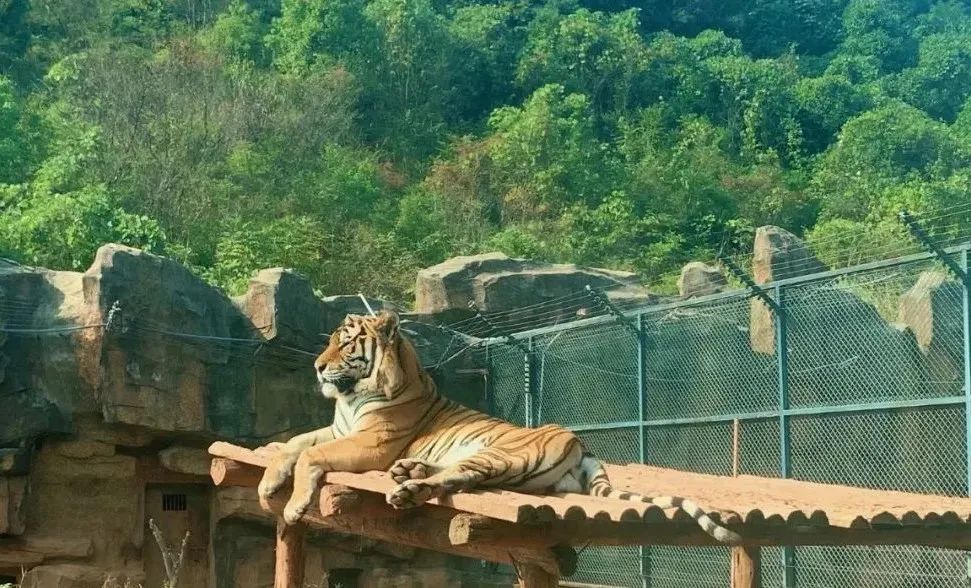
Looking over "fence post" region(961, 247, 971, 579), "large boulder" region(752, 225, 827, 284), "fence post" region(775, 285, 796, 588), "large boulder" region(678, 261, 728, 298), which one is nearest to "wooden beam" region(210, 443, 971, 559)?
"fence post" region(961, 247, 971, 579)

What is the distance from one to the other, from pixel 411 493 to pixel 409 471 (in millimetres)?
294

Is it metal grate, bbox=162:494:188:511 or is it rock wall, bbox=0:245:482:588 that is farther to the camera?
metal grate, bbox=162:494:188:511

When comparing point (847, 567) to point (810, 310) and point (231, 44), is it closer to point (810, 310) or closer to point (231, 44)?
point (810, 310)

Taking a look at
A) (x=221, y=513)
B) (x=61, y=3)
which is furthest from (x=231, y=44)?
(x=221, y=513)

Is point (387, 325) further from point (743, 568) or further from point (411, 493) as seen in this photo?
point (743, 568)

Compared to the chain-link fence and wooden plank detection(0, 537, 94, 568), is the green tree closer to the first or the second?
the chain-link fence

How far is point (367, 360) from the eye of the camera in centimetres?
714

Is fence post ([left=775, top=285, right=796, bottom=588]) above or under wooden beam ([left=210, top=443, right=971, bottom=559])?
above

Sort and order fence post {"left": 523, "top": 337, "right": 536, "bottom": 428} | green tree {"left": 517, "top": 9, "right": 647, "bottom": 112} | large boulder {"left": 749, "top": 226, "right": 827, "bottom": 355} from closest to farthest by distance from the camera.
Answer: large boulder {"left": 749, "top": 226, "right": 827, "bottom": 355} → fence post {"left": 523, "top": 337, "right": 536, "bottom": 428} → green tree {"left": 517, "top": 9, "right": 647, "bottom": 112}

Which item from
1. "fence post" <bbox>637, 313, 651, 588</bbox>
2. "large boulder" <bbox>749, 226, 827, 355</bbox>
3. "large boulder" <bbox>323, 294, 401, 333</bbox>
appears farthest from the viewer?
"large boulder" <bbox>323, 294, 401, 333</bbox>

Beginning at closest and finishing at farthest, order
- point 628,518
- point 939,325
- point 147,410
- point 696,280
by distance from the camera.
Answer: point 628,518 → point 939,325 → point 147,410 → point 696,280

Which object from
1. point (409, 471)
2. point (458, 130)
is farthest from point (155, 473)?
point (458, 130)

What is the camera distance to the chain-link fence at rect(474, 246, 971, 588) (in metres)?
8.29

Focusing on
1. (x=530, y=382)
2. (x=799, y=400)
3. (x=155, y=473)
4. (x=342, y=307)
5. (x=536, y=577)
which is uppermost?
(x=342, y=307)
